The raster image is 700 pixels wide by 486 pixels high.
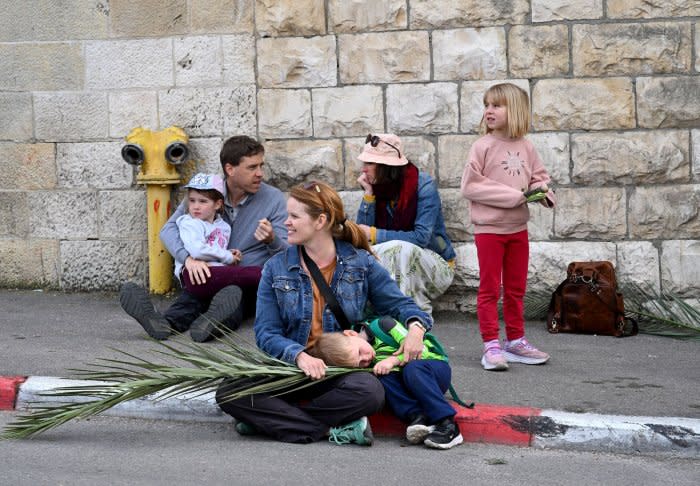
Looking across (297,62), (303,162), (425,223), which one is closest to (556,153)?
(425,223)

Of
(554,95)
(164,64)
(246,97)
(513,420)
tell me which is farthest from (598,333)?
(164,64)

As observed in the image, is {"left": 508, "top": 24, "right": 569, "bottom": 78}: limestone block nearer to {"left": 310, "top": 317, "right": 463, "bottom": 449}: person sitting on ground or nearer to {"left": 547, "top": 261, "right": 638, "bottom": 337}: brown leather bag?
{"left": 547, "top": 261, "right": 638, "bottom": 337}: brown leather bag

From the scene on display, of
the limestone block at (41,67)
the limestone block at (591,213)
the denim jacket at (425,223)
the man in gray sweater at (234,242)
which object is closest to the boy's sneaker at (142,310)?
the man in gray sweater at (234,242)

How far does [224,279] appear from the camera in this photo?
7.75 meters

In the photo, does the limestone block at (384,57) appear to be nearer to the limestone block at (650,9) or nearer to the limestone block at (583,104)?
the limestone block at (583,104)

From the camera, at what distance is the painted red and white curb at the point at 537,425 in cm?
529

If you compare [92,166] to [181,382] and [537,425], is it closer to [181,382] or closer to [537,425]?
[181,382]

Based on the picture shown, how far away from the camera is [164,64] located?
8.76 meters

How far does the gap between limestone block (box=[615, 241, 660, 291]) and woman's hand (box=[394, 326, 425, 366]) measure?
3149 millimetres

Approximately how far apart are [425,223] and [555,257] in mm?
1012

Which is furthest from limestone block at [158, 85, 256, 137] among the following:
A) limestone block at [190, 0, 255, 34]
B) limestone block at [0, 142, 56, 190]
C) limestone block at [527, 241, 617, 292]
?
limestone block at [527, 241, 617, 292]

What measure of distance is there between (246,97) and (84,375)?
10.6 ft

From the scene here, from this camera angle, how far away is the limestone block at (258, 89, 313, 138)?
27.8 feet

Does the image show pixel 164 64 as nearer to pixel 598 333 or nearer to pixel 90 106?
pixel 90 106
